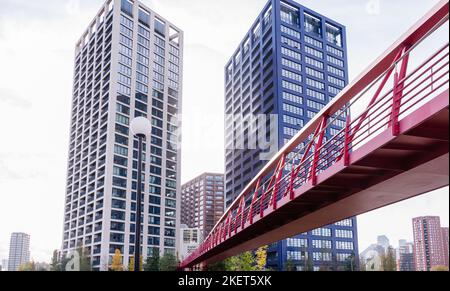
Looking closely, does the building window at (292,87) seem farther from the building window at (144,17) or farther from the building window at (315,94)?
the building window at (144,17)

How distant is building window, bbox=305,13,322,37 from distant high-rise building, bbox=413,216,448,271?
5862 cm

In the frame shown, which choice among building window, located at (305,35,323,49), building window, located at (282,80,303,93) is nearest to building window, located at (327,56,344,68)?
building window, located at (305,35,323,49)

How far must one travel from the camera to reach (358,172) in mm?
11500

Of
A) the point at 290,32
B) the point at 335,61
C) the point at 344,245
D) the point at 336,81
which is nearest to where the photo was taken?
the point at 344,245

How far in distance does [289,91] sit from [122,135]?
44.1 metres

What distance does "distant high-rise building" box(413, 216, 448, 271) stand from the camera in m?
99.1

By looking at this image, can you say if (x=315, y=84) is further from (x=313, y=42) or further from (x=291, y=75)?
(x=313, y=42)

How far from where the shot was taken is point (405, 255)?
116500 millimetres

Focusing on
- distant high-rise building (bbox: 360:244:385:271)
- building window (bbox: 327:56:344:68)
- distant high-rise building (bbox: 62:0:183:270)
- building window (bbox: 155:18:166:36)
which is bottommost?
distant high-rise building (bbox: 360:244:385:271)

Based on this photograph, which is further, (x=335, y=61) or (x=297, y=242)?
(x=335, y=61)

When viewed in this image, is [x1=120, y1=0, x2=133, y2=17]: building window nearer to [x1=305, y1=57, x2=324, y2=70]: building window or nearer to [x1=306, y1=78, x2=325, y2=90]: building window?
[x1=305, y1=57, x2=324, y2=70]: building window

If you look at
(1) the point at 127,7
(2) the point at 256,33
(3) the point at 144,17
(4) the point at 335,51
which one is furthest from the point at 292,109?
(1) the point at 127,7

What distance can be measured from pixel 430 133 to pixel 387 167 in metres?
2.25
